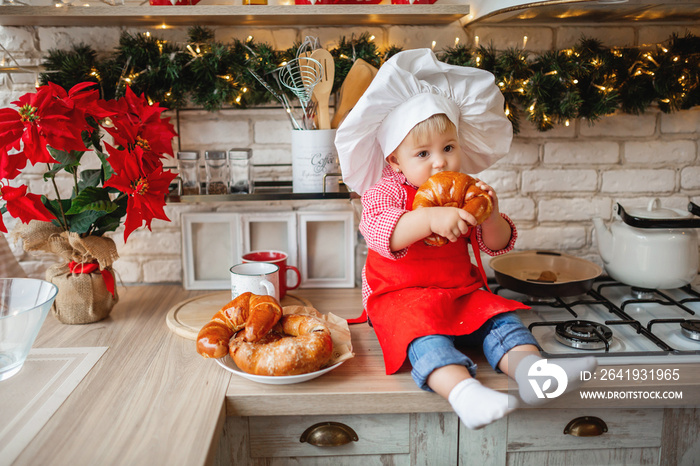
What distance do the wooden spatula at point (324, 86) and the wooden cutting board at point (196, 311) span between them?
1.50ft

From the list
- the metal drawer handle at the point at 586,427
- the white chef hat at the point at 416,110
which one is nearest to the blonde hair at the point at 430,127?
the white chef hat at the point at 416,110

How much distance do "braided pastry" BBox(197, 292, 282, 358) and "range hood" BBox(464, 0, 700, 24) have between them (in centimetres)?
85

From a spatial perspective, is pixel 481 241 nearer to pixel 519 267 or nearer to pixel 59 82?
pixel 519 267

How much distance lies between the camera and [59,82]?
1369 mm

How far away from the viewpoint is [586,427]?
3.39 feet

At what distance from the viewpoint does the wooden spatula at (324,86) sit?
4.18 ft

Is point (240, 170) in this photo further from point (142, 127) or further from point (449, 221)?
point (449, 221)

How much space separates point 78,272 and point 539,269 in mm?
1191

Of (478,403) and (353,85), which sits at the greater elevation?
(353,85)

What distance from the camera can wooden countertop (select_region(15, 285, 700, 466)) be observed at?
80 centimetres

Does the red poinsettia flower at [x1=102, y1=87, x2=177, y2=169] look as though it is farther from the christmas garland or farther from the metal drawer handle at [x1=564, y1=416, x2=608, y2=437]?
the metal drawer handle at [x1=564, y1=416, x2=608, y2=437]

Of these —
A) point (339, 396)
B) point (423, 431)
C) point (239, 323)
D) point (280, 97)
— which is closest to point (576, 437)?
point (423, 431)

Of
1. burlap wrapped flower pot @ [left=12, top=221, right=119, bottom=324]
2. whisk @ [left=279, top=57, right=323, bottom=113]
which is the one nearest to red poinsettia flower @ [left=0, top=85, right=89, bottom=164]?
burlap wrapped flower pot @ [left=12, top=221, right=119, bottom=324]

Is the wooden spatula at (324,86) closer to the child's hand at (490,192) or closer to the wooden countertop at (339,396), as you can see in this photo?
the child's hand at (490,192)
